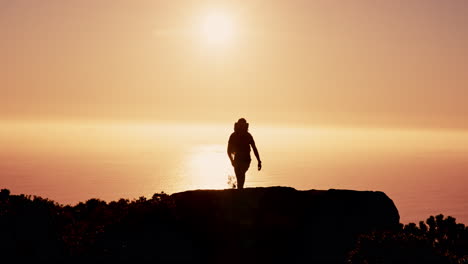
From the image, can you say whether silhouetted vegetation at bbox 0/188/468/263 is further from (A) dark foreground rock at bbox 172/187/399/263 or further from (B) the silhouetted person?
(B) the silhouetted person

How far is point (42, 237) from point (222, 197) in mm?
7325

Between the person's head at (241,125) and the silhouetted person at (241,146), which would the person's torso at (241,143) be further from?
the person's head at (241,125)

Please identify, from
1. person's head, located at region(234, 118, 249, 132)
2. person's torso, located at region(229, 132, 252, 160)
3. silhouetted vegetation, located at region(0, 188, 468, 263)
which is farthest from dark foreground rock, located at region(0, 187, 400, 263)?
person's head, located at region(234, 118, 249, 132)

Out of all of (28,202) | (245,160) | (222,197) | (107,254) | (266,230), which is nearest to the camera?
(107,254)

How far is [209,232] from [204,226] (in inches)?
16.7

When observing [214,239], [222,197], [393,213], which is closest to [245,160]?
[222,197]

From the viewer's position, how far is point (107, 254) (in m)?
12.7

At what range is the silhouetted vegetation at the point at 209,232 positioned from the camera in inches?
512

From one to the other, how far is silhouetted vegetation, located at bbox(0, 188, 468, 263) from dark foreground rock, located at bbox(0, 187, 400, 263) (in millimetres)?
28

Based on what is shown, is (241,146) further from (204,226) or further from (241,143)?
(204,226)

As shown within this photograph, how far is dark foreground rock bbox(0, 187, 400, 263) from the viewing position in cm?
1311

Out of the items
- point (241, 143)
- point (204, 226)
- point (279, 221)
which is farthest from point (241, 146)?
point (204, 226)

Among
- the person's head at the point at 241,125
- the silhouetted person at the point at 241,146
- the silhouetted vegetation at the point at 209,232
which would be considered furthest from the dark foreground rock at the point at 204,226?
the person's head at the point at 241,125

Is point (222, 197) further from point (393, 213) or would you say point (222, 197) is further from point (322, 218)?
point (393, 213)
